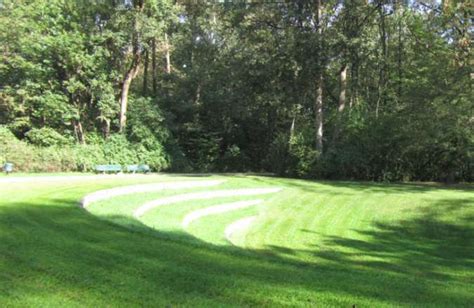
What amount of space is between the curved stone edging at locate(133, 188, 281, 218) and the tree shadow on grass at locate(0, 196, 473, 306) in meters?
3.58

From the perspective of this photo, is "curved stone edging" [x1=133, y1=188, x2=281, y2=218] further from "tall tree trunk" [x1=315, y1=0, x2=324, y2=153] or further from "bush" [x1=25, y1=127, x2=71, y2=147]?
"bush" [x1=25, y1=127, x2=71, y2=147]

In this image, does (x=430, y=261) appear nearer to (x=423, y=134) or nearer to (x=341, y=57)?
(x=423, y=134)

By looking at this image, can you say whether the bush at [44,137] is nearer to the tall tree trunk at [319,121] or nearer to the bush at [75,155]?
the bush at [75,155]

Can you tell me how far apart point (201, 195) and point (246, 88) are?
13423 mm

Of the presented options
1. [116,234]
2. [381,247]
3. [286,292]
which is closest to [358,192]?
[381,247]

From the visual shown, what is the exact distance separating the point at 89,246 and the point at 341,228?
8.93 metres

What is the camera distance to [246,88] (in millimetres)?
27938

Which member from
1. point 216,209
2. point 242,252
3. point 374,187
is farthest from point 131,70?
point 242,252

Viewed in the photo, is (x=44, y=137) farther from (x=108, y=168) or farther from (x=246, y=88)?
(x=246, y=88)

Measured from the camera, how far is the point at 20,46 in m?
25.8

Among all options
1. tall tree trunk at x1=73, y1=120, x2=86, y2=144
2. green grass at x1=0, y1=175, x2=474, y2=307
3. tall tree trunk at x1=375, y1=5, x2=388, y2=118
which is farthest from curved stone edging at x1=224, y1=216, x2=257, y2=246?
tall tree trunk at x1=73, y1=120, x2=86, y2=144

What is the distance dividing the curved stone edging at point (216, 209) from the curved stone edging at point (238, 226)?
88 centimetres

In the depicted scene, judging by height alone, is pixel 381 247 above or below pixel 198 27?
below

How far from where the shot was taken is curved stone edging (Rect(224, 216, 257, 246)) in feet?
41.2
